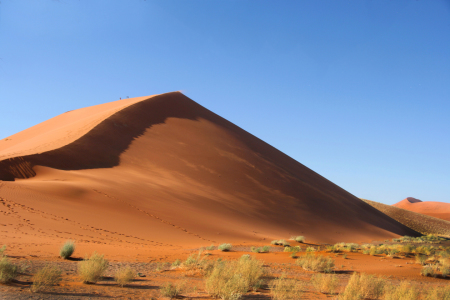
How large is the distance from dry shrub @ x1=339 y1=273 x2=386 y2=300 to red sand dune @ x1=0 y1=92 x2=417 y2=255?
25.7 ft

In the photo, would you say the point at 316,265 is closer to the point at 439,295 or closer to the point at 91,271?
the point at 439,295

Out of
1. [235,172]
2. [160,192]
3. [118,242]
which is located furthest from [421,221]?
[118,242]

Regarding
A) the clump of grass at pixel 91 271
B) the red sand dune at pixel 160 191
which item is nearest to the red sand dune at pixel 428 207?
the red sand dune at pixel 160 191

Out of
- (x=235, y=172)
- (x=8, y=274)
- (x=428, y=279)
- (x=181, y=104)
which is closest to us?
(x=8, y=274)

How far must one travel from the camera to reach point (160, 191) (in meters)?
21.6

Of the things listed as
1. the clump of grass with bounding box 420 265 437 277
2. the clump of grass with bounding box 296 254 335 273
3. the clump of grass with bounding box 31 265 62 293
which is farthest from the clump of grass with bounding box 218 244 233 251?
the clump of grass with bounding box 31 265 62 293

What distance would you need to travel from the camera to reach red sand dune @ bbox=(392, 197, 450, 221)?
92019 mm

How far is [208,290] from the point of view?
7.12 metres

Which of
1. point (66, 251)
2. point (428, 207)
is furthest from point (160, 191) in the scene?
point (428, 207)

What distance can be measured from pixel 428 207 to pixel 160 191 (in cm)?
10296

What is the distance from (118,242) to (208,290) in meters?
7.80

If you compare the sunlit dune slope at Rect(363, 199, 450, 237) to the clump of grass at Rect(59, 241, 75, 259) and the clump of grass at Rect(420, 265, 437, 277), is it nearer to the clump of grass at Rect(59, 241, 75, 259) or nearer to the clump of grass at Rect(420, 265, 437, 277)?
the clump of grass at Rect(420, 265, 437, 277)

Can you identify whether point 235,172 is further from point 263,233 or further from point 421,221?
point 421,221

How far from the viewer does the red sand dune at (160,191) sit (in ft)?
49.3
